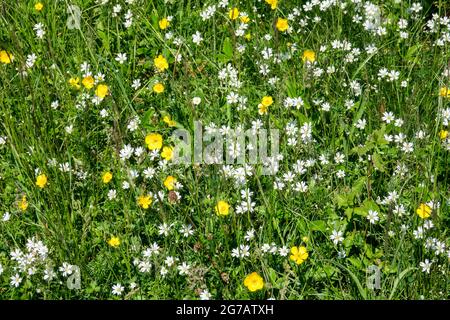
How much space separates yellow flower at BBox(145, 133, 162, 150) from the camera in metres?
3.16

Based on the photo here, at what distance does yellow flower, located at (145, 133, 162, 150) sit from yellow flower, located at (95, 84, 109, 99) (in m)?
0.39

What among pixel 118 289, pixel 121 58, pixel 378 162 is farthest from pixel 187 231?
pixel 121 58

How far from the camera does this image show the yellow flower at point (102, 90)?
3357mm

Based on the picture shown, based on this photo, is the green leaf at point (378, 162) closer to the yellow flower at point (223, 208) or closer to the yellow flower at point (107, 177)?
the yellow flower at point (223, 208)

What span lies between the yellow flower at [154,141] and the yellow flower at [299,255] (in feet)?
2.90

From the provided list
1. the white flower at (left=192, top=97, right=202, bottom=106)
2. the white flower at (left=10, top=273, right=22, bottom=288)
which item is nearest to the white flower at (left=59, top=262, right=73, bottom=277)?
the white flower at (left=10, top=273, right=22, bottom=288)

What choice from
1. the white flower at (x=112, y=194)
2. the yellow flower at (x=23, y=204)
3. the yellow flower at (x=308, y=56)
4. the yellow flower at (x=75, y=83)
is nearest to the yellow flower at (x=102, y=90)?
the yellow flower at (x=75, y=83)

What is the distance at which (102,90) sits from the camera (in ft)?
11.0

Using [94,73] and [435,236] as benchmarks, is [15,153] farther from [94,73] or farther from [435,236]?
[435,236]

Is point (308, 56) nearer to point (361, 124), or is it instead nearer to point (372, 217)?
point (361, 124)

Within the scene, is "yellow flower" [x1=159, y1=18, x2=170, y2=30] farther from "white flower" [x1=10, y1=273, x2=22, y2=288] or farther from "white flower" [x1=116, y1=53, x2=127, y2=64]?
"white flower" [x1=10, y1=273, x2=22, y2=288]

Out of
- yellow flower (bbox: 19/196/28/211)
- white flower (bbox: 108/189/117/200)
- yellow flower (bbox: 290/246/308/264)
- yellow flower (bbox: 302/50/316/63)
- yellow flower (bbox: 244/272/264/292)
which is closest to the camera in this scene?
yellow flower (bbox: 244/272/264/292)
